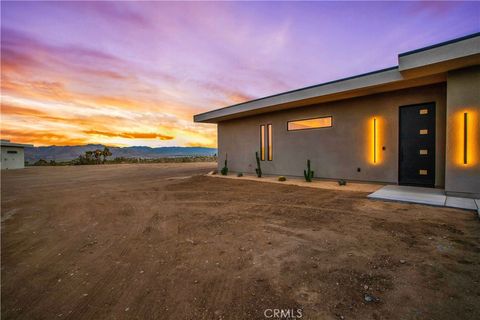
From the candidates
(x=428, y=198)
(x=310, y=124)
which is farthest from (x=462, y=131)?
(x=310, y=124)

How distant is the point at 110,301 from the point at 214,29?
404 inches

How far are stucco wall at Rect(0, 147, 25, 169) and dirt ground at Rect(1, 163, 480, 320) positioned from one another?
21.4 meters

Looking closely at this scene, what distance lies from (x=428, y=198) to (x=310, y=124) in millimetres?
4831

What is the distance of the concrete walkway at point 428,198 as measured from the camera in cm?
414

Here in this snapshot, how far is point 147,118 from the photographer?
19.9 meters

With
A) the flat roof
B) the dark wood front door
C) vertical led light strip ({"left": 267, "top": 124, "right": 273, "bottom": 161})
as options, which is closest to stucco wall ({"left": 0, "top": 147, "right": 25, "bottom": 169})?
the flat roof

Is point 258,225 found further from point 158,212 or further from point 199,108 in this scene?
point 199,108

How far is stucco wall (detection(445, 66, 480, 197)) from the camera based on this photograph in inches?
182

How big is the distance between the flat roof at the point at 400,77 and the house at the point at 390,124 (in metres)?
0.02

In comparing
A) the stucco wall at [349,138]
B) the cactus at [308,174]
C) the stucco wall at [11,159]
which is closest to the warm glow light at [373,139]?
the stucco wall at [349,138]

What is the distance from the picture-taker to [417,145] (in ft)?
20.1

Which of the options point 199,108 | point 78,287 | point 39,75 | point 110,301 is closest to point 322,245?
point 110,301

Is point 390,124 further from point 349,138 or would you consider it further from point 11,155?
point 11,155

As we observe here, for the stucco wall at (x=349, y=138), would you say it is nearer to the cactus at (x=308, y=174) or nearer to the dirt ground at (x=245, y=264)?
the cactus at (x=308, y=174)
